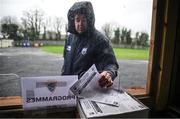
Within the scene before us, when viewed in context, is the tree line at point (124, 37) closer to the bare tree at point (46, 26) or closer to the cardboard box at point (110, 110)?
the bare tree at point (46, 26)

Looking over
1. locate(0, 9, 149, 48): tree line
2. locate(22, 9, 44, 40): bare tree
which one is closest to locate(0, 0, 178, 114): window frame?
locate(0, 9, 149, 48): tree line

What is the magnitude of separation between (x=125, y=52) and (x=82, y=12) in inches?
18.3

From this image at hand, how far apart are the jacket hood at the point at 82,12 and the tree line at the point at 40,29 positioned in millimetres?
55

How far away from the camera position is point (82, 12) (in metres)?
1.34

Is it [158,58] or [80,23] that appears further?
[158,58]

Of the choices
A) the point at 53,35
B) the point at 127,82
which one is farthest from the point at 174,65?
the point at 53,35

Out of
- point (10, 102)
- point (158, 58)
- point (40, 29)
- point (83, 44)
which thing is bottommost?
point (10, 102)

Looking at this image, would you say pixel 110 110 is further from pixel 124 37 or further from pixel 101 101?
pixel 124 37

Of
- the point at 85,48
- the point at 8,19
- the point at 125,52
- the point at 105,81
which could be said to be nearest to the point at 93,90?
the point at 105,81

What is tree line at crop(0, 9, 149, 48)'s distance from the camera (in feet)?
4.29

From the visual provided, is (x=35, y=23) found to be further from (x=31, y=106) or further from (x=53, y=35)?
(x=31, y=106)

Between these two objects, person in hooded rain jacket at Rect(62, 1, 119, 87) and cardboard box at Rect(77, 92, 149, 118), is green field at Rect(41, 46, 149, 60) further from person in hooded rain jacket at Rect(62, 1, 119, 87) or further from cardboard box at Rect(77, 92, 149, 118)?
cardboard box at Rect(77, 92, 149, 118)

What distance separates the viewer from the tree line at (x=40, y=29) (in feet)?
4.29

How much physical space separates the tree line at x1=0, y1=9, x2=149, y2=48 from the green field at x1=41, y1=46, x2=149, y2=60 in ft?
0.21
